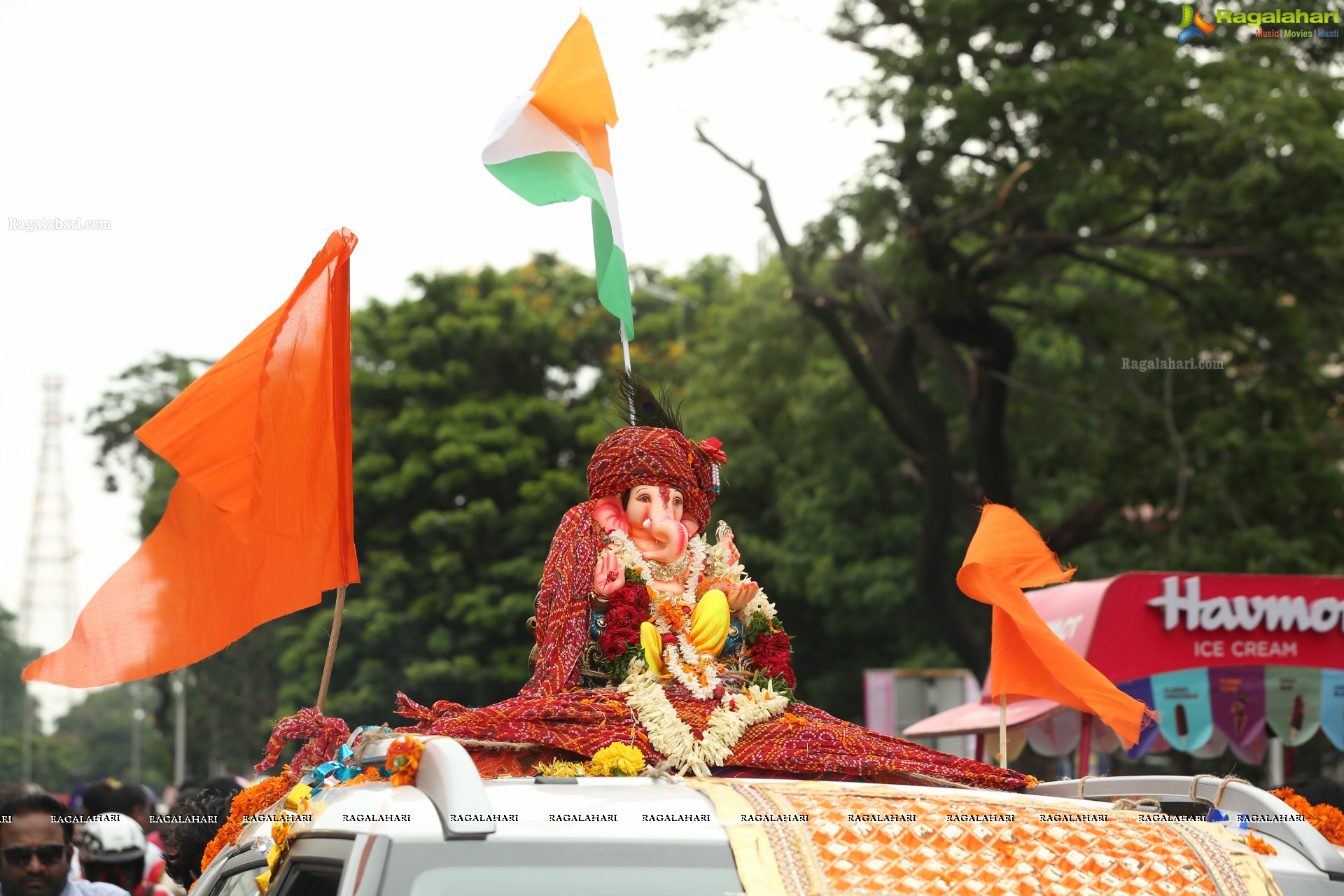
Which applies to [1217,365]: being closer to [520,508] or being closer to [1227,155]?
[1227,155]

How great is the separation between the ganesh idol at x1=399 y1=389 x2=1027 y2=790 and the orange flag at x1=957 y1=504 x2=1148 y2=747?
22.5 inches

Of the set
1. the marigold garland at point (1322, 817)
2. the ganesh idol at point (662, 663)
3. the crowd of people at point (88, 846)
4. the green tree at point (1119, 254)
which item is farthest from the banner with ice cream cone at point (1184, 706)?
the marigold garland at point (1322, 817)

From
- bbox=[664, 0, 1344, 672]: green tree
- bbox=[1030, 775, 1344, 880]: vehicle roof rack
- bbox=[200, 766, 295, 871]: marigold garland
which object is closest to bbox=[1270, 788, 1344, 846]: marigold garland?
bbox=[1030, 775, 1344, 880]: vehicle roof rack

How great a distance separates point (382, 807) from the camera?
2457mm

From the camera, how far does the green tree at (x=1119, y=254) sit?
12625 millimetres

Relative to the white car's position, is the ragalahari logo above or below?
above

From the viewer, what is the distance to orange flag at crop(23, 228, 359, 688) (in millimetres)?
3775

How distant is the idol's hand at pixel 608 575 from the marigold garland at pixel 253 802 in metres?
1.08

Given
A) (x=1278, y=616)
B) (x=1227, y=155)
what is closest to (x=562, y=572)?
(x=1278, y=616)

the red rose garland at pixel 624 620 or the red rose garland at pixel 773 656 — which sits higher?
the red rose garland at pixel 624 620

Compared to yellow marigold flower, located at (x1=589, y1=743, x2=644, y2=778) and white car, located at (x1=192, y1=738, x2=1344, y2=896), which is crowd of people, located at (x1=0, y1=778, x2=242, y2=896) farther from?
white car, located at (x1=192, y1=738, x2=1344, y2=896)

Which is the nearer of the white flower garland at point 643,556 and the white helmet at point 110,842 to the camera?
the white flower garland at point 643,556

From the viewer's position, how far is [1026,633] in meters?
4.02

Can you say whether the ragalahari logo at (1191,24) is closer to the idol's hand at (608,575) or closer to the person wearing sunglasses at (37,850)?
the idol's hand at (608,575)
